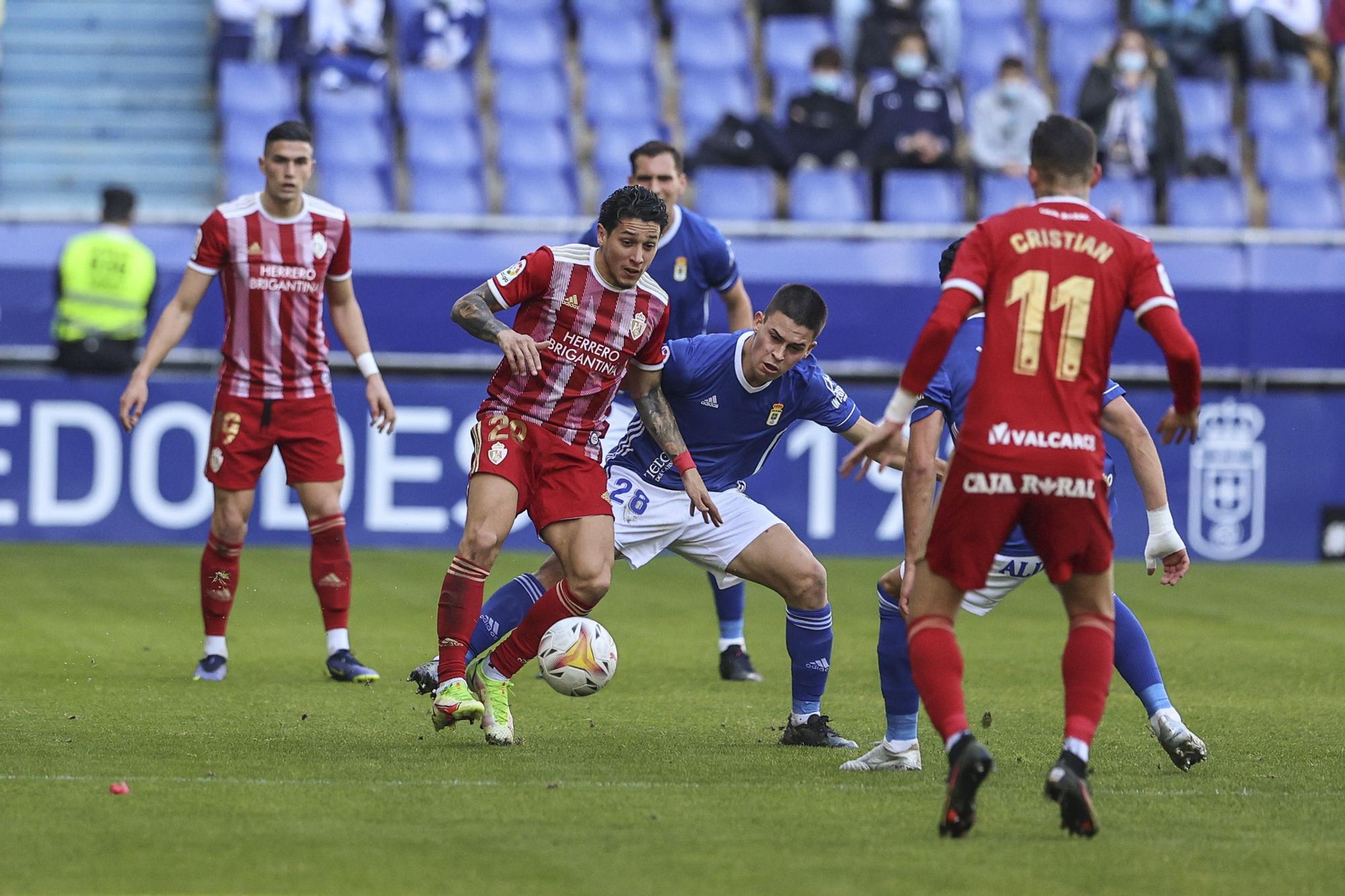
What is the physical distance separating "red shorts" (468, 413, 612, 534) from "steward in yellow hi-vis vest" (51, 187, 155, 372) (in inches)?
252

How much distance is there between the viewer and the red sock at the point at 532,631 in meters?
6.56

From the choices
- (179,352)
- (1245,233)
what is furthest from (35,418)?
(1245,233)

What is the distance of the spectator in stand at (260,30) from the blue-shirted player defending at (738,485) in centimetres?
1010

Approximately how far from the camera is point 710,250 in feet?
28.6

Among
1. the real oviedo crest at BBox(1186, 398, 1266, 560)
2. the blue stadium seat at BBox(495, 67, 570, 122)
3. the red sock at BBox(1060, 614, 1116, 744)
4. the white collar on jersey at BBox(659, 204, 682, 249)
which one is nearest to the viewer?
the red sock at BBox(1060, 614, 1116, 744)

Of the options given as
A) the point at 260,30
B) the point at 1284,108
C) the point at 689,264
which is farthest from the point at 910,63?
the point at 689,264

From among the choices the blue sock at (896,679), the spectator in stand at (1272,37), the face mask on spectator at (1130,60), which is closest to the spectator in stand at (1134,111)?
the face mask on spectator at (1130,60)

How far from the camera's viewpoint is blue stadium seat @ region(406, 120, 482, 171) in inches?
624

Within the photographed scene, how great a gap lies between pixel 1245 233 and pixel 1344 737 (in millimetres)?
7776

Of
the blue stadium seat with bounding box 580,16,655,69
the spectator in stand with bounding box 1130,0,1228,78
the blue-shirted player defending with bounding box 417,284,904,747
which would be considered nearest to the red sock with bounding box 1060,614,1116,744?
the blue-shirted player defending with bounding box 417,284,904,747

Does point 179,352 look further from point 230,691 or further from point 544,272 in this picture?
point 544,272

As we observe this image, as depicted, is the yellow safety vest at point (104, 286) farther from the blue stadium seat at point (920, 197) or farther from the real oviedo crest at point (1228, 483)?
the real oviedo crest at point (1228, 483)

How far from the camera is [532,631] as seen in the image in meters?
6.56

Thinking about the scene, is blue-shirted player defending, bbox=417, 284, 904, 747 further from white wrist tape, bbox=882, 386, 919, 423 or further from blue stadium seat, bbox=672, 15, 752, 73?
blue stadium seat, bbox=672, 15, 752, 73
